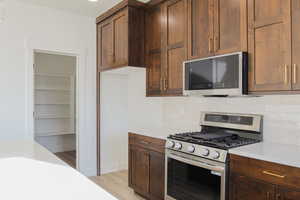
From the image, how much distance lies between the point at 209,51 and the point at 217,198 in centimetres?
142

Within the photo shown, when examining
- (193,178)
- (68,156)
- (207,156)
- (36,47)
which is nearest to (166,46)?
(207,156)

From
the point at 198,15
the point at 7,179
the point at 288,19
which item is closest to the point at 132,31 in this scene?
the point at 198,15

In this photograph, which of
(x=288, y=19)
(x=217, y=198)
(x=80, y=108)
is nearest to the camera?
(x=288, y=19)

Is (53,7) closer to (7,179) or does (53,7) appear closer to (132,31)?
(132,31)

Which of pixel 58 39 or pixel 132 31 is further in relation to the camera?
pixel 58 39

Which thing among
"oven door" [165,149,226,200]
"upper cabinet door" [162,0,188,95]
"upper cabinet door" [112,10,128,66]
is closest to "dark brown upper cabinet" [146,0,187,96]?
"upper cabinet door" [162,0,188,95]

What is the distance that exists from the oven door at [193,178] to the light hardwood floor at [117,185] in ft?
Result: 2.75

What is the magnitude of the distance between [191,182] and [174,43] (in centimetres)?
160

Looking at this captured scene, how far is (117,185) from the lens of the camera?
366cm

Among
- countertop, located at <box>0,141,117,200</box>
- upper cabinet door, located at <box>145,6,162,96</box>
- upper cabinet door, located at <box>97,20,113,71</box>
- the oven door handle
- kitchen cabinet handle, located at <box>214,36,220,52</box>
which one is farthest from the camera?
upper cabinet door, located at <box>97,20,113,71</box>

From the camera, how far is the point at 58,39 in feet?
12.3

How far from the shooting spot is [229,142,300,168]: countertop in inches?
65.0

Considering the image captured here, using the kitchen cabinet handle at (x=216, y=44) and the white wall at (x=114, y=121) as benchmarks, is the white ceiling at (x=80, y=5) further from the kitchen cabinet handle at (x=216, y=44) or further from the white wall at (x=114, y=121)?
the kitchen cabinet handle at (x=216, y=44)

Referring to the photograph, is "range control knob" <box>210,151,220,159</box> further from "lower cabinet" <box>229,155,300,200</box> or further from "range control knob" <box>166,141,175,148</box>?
"range control knob" <box>166,141,175,148</box>
